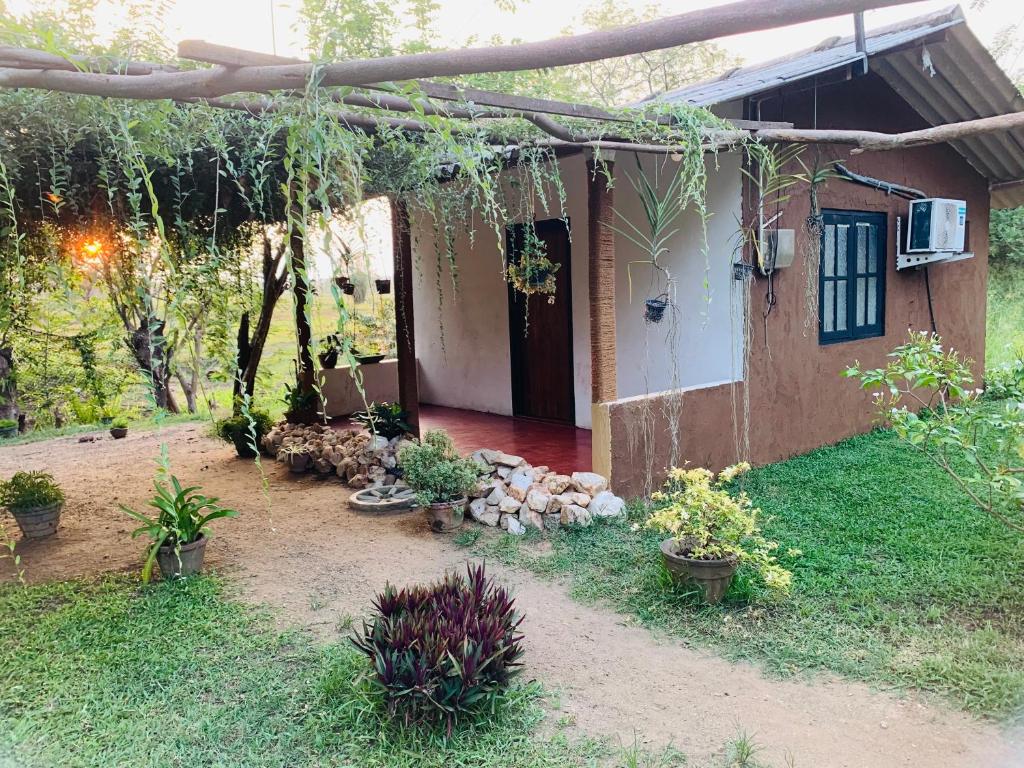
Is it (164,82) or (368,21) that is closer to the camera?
(164,82)

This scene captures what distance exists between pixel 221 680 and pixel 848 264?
652 centimetres

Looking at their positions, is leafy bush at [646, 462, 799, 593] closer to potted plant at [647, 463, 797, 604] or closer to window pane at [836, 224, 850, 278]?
potted plant at [647, 463, 797, 604]

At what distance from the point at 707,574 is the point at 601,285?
2334 millimetres

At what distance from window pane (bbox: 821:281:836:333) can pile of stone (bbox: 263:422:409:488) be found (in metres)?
4.09

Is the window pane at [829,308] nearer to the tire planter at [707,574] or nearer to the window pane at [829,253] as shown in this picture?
the window pane at [829,253]

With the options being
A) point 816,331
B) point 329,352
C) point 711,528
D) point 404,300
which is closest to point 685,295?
point 816,331

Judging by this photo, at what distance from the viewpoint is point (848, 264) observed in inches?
280

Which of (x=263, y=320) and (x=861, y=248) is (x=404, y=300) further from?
(x=861, y=248)

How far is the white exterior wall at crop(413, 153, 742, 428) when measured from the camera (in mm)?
6227

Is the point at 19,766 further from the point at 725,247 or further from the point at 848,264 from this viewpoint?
the point at 848,264

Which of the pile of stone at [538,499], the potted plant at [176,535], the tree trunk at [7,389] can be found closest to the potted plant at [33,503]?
the potted plant at [176,535]

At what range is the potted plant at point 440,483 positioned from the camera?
497 cm

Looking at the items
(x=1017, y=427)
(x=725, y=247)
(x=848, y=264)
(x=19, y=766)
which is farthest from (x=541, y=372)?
(x=19, y=766)

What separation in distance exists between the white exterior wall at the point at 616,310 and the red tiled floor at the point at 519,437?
325 millimetres
